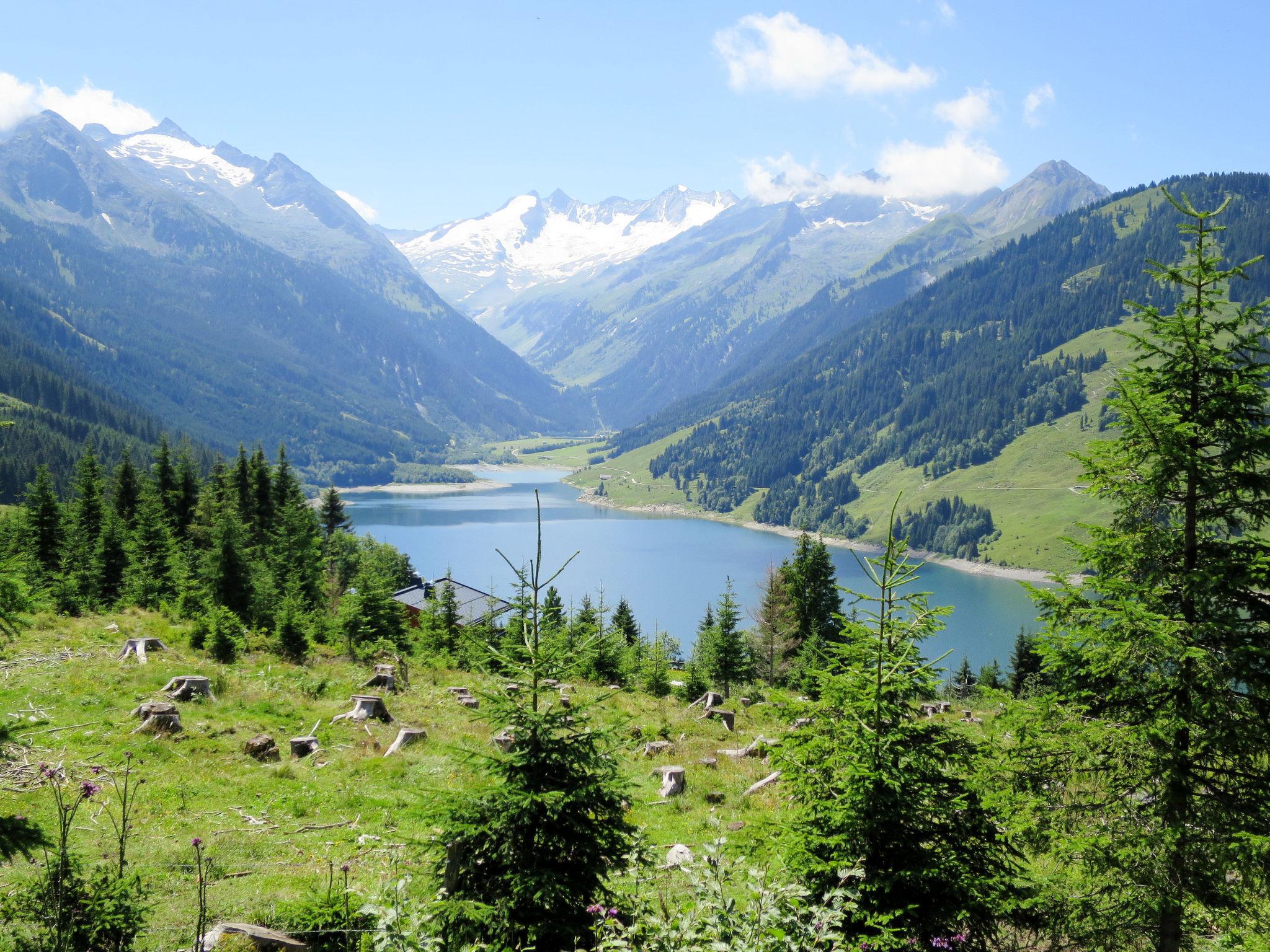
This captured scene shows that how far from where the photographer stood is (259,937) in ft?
23.3

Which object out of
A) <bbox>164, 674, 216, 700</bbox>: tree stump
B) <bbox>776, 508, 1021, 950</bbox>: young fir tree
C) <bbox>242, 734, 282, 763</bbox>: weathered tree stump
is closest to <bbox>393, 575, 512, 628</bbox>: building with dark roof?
<bbox>164, 674, 216, 700</bbox>: tree stump

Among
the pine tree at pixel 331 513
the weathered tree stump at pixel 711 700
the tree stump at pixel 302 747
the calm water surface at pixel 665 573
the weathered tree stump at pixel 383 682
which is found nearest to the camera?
the tree stump at pixel 302 747

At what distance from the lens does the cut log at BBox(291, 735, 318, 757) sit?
14828 millimetres

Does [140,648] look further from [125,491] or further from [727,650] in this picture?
[125,491]

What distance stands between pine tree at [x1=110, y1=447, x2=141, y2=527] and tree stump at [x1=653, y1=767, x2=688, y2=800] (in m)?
44.5

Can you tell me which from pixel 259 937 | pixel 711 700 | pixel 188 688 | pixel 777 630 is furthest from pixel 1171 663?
pixel 777 630

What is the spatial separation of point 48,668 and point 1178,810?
75.8 feet

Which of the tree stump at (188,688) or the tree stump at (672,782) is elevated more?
the tree stump at (188,688)

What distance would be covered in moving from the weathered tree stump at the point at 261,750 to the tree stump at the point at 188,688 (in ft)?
11.8

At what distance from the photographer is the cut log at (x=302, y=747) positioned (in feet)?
48.6

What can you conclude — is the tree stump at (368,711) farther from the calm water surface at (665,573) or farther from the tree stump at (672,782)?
the calm water surface at (665,573)

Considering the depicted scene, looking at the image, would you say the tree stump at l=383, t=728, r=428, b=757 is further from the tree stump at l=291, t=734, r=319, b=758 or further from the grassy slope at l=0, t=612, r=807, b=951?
the tree stump at l=291, t=734, r=319, b=758

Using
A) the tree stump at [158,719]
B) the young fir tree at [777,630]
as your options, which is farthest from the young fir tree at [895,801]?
the young fir tree at [777,630]

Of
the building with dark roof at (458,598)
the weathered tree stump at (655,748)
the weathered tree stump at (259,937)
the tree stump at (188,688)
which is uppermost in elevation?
the weathered tree stump at (259,937)
